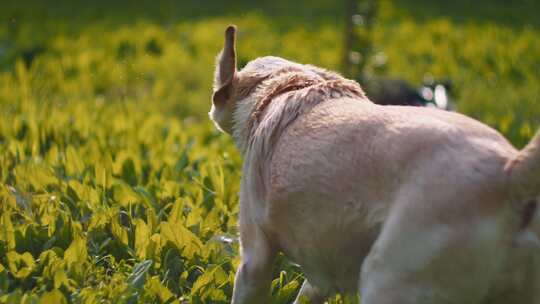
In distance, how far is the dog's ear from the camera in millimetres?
3502

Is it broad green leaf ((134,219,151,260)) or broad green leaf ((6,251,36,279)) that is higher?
broad green leaf ((6,251,36,279))

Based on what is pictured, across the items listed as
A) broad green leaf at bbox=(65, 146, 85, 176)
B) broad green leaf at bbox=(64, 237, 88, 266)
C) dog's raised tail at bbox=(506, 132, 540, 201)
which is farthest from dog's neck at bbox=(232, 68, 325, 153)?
broad green leaf at bbox=(65, 146, 85, 176)

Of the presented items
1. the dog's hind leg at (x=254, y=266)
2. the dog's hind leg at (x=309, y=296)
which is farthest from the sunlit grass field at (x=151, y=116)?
the dog's hind leg at (x=254, y=266)

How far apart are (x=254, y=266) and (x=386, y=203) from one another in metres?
0.77

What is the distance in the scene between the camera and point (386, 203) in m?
2.61

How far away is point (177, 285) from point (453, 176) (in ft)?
5.57

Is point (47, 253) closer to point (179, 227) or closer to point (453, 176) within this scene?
point (179, 227)

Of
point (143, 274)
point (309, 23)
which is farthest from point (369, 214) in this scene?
point (309, 23)

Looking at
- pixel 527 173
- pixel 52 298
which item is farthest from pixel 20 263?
pixel 527 173

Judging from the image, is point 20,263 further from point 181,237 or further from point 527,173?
point 527,173

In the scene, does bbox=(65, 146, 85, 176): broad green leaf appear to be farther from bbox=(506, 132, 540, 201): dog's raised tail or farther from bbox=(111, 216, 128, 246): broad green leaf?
bbox=(506, 132, 540, 201): dog's raised tail

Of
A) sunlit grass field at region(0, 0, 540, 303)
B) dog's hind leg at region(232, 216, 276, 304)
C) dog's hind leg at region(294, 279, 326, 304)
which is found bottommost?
sunlit grass field at region(0, 0, 540, 303)

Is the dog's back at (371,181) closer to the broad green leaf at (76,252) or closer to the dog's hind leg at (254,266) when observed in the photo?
the dog's hind leg at (254,266)

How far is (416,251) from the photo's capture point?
2.48m
